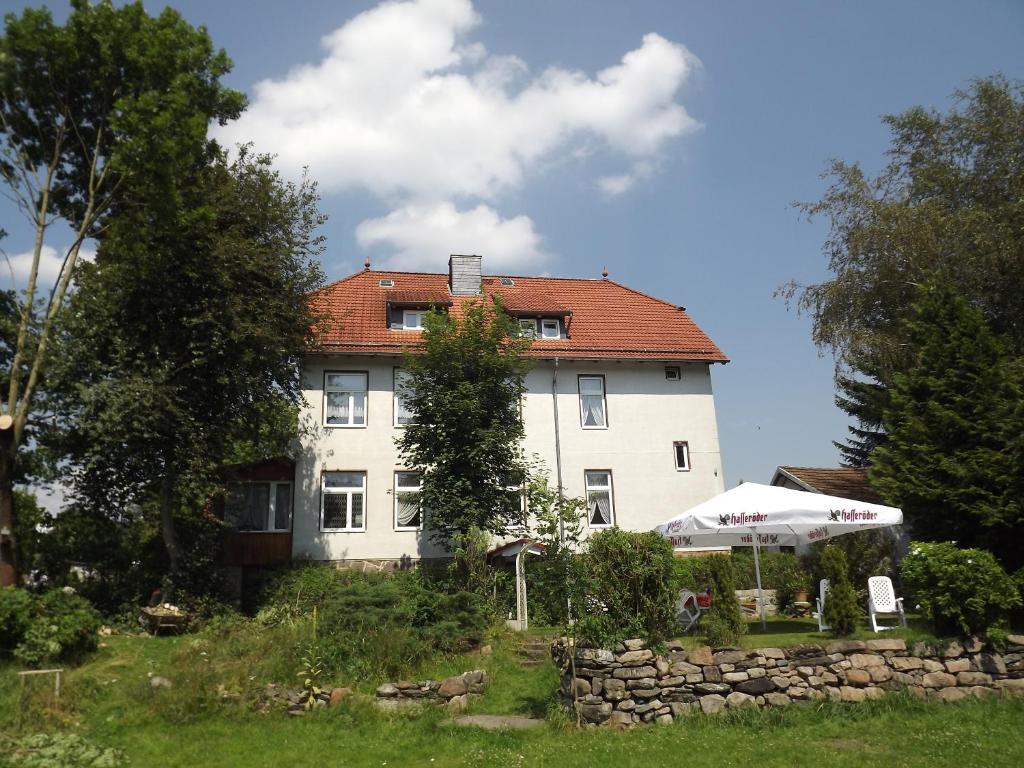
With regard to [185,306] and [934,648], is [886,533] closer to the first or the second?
[934,648]

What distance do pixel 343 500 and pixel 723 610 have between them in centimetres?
1301

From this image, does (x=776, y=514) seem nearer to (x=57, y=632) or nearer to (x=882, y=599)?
(x=882, y=599)

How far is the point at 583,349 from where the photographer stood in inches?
952

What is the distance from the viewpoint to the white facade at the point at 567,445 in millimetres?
21578

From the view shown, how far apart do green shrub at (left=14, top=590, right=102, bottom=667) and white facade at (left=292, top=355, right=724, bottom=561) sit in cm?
838

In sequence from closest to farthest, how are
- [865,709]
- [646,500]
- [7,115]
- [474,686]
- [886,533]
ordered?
[865,709]
[474,686]
[7,115]
[886,533]
[646,500]

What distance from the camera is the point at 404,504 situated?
21922 mm

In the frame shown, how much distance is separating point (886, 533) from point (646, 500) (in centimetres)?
683

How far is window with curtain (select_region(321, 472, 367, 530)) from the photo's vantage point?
852 inches

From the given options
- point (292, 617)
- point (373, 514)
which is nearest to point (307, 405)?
point (373, 514)

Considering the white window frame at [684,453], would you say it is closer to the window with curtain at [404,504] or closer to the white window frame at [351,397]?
the window with curtain at [404,504]

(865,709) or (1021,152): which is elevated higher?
(1021,152)

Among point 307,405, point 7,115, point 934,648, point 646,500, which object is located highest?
point 7,115

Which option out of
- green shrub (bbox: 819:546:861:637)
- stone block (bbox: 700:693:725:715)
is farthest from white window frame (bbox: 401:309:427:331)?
stone block (bbox: 700:693:725:715)
